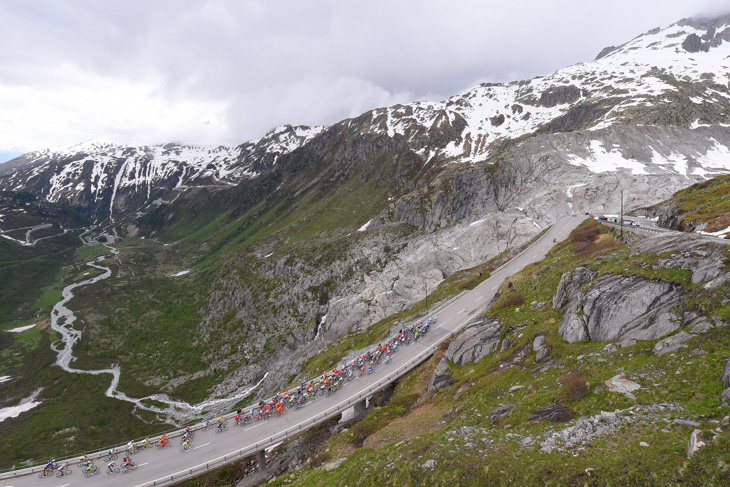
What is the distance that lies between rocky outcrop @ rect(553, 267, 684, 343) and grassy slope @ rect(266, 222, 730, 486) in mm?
1121

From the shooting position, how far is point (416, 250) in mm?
105438

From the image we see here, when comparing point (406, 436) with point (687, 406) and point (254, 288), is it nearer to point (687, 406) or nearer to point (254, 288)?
point (687, 406)

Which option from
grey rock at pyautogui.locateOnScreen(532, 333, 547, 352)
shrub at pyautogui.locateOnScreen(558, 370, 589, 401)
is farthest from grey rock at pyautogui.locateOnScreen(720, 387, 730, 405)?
grey rock at pyautogui.locateOnScreen(532, 333, 547, 352)

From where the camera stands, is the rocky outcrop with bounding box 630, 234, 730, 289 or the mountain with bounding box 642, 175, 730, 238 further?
the mountain with bounding box 642, 175, 730, 238

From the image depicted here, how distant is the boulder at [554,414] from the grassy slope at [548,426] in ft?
1.71

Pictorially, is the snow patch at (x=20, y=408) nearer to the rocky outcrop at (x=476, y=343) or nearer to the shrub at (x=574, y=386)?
the rocky outcrop at (x=476, y=343)

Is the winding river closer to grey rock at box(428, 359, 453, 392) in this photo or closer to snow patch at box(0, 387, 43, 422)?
snow patch at box(0, 387, 43, 422)

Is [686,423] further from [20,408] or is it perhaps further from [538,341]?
[20,408]

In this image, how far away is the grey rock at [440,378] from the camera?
114 feet

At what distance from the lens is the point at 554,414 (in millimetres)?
19156

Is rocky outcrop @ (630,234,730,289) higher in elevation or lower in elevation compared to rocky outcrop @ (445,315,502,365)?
higher

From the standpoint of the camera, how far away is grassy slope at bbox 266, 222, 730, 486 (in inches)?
525

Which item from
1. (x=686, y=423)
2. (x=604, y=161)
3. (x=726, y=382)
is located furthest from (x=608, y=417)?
(x=604, y=161)

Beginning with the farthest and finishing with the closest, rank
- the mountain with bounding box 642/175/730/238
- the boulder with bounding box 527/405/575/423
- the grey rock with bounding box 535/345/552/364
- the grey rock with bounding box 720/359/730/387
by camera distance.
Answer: the mountain with bounding box 642/175/730/238 < the grey rock with bounding box 535/345/552/364 < the boulder with bounding box 527/405/575/423 < the grey rock with bounding box 720/359/730/387
